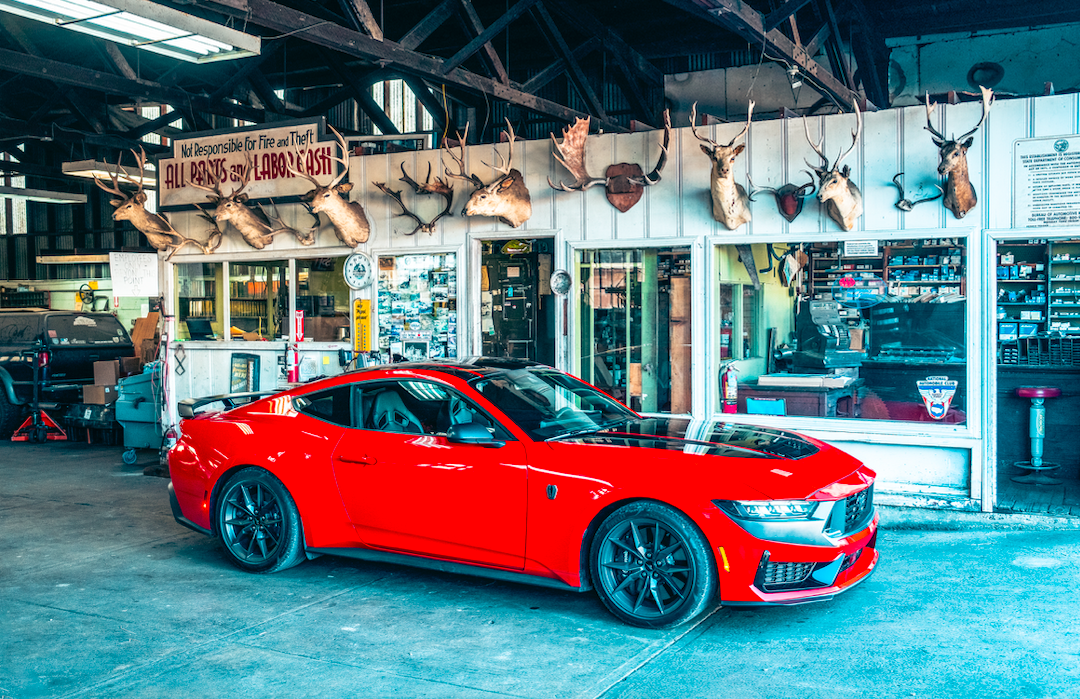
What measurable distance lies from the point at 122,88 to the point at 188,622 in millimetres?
6781

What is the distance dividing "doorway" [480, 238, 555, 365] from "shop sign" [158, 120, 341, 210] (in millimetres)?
2142

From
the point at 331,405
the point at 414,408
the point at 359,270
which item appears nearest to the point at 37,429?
the point at 359,270

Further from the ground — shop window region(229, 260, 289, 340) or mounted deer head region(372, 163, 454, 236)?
mounted deer head region(372, 163, 454, 236)

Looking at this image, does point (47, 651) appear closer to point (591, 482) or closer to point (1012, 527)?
point (591, 482)

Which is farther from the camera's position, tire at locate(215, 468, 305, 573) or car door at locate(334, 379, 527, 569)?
tire at locate(215, 468, 305, 573)

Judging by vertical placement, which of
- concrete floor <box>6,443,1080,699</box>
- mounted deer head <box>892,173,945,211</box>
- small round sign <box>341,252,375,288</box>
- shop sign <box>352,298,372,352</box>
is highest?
mounted deer head <box>892,173,945,211</box>

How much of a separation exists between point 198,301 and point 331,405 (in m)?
6.64

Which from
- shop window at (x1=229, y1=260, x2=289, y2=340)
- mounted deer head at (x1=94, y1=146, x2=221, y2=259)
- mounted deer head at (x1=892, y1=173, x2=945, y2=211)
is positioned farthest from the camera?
mounted deer head at (x1=94, y1=146, x2=221, y2=259)

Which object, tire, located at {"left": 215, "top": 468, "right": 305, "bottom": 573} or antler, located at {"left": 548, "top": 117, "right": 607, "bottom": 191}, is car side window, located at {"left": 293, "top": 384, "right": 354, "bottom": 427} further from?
antler, located at {"left": 548, "top": 117, "right": 607, "bottom": 191}

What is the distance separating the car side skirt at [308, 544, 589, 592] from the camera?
203 inches

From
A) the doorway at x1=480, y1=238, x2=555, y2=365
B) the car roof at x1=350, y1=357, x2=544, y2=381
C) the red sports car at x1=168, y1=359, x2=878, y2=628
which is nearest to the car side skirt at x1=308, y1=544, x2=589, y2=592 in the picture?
the red sports car at x1=168, y1=359, x2=878, y2=628

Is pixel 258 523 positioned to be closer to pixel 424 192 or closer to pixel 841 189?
pixel 424 192

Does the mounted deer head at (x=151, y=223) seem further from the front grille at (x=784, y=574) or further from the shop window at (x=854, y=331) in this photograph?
the front grille at (x=784, y=574)

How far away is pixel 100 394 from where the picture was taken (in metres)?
12.2
